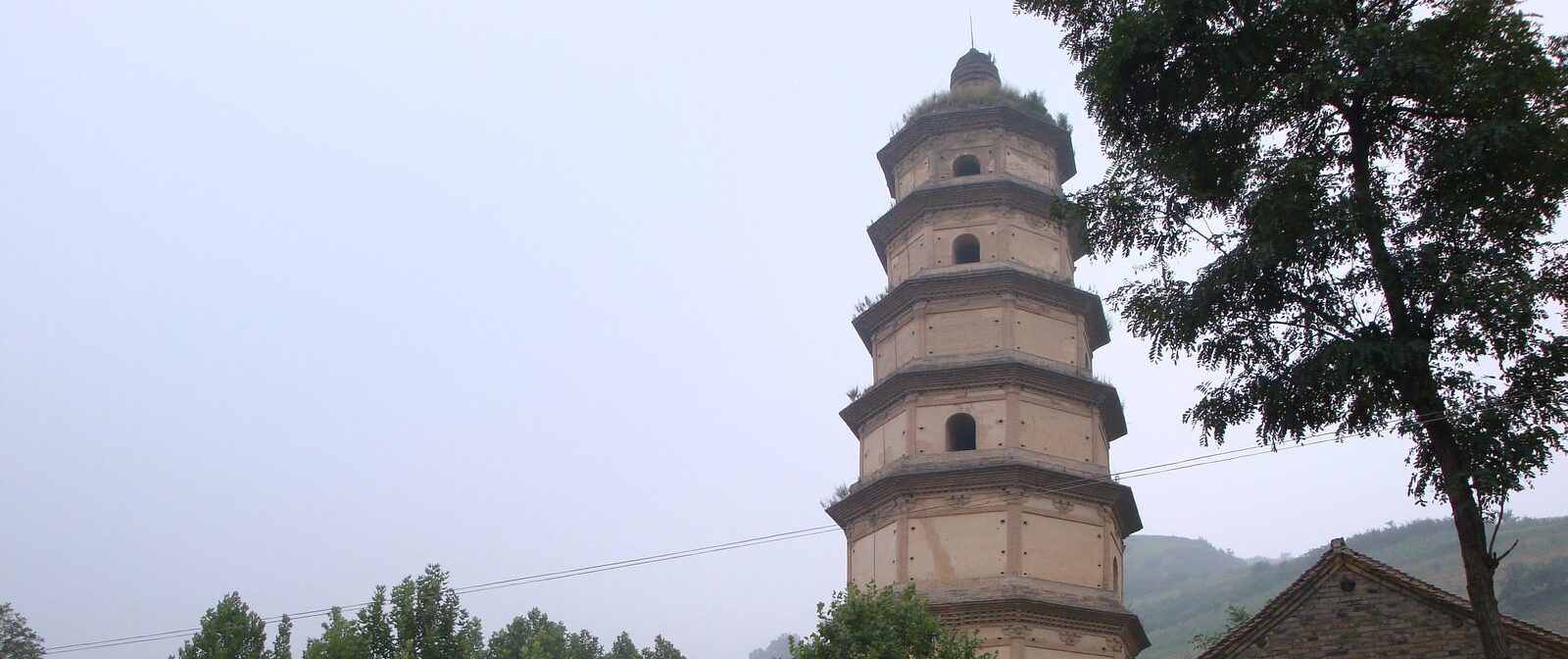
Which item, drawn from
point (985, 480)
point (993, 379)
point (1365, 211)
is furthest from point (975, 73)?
point (1365, 211)

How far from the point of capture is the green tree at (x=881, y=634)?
17453 mm

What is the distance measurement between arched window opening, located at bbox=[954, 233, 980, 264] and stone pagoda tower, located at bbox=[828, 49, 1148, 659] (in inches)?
1.3

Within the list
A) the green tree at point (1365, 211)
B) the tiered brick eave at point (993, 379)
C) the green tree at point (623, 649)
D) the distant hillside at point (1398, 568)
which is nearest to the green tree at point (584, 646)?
the green tree at point (623, 649)

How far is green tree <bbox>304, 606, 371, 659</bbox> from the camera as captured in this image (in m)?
24.9

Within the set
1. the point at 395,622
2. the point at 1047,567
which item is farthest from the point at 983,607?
the point at 395,622

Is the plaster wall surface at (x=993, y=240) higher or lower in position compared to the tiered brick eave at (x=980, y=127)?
lower

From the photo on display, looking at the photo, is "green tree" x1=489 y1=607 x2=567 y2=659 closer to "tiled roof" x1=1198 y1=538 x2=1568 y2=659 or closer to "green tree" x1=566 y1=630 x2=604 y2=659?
"green tree" x1=566 y1=630 x2=604 y2=659

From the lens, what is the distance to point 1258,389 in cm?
1208

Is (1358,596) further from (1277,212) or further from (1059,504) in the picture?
(1277,212)

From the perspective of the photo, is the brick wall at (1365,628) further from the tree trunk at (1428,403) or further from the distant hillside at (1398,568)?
the distant hillside at (1398,568)

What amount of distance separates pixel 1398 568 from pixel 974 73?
62.7m

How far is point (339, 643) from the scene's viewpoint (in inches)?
985

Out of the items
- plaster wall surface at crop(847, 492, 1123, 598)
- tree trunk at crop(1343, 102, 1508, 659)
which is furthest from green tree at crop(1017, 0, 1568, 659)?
plaster wall surface at crop(847, 492, 1123, 598)

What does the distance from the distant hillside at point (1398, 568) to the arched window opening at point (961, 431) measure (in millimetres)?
43034
